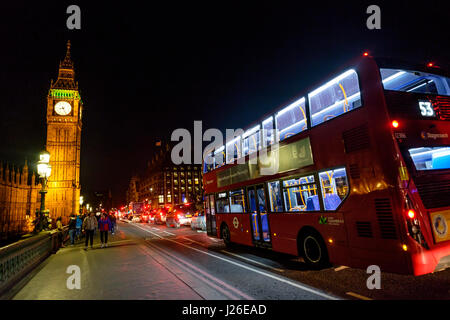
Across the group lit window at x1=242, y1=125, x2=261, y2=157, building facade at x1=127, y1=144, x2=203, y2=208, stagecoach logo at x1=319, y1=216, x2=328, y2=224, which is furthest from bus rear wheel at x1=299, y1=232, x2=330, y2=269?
building facade at x1=127, y1=144, x2=203, y2=208

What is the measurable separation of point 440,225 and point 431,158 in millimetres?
1392

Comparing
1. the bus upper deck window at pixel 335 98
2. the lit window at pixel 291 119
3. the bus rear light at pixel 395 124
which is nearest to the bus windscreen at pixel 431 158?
the bus rear light at pixel 395 124

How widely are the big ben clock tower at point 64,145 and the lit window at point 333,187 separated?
246 feet

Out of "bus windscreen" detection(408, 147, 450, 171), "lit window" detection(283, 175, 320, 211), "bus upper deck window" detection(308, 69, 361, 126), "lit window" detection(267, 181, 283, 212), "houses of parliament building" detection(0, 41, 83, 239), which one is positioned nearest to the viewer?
"bus windscreen" detection(408, 147, 450, 171)

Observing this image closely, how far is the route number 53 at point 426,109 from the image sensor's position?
5.50 meters

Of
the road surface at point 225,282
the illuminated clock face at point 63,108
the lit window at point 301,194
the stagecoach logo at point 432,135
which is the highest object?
the illuminated clock face at point 63,108

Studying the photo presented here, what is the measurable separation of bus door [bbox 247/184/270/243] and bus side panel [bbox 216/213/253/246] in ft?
1.05

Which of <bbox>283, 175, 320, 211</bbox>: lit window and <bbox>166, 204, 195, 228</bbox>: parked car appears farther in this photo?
<bbox>166, 204, 195, 228</bbox>: parked car

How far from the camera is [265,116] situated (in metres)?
8.89

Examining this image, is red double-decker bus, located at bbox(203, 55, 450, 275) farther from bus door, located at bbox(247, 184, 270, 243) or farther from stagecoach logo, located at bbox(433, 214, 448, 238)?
bus door, located at bbox(247, 184, 270, 243)

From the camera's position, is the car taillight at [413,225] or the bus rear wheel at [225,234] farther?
the bus rear wheel at [225,234]

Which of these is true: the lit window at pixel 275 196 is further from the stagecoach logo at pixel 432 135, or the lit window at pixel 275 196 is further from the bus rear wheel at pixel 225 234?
the stagecoach logo at pixel 432 135

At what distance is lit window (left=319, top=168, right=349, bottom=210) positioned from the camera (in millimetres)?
6098
